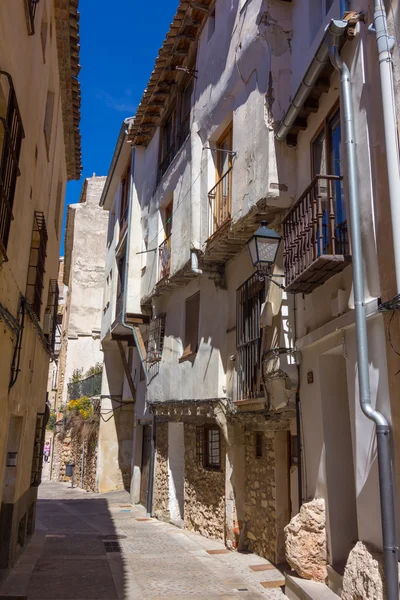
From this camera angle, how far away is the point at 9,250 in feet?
20.8

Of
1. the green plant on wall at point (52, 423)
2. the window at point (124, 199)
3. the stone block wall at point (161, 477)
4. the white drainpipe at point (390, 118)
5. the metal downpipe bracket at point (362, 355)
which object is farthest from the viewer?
the green plant on wall at point (52, 423)

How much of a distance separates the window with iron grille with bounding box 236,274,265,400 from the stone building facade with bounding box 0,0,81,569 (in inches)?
142

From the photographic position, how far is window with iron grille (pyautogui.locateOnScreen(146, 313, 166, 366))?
14625 mm

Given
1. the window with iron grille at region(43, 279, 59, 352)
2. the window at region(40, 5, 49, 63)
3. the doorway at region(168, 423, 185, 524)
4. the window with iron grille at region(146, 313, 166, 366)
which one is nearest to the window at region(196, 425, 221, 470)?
the doorway at region(168, 423, 185, 524)

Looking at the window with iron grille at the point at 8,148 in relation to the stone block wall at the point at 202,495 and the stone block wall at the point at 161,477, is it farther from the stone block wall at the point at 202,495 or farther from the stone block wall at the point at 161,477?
the stone block wall at the point at 161,477

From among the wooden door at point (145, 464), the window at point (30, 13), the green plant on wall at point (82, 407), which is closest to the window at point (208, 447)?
the wooden door at point (145, 464)

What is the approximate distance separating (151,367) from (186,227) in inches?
191

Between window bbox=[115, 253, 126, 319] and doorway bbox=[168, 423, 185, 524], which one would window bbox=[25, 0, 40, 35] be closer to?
doorway bbox=[168, 423, 185, 524]

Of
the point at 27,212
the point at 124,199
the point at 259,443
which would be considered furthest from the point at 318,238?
the point at 124,199

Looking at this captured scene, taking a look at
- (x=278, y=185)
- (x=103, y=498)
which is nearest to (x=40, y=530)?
(x=103, y=498)

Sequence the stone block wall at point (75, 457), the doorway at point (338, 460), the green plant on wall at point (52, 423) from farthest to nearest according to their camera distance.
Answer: the green plant on wall at point (52, 423)
the stone block wall at point (75, 457)
the doorway at point (338, 460)

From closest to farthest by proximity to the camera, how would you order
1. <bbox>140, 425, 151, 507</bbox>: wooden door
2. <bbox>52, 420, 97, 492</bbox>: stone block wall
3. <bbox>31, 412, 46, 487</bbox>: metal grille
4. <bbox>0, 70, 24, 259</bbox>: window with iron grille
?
<bbox>0, 70, 24, 259</bbox>: window with iron grille
<bbox>31, 412, 46, 487</bbox>: metal grille
<bbox>140, 425, 151, 507</bbox>: wooden door
<bbox>52, 420, 97, 492</bbox>: stone block wall

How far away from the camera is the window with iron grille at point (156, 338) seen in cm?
1462

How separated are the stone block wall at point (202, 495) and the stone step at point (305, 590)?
3.68 m
